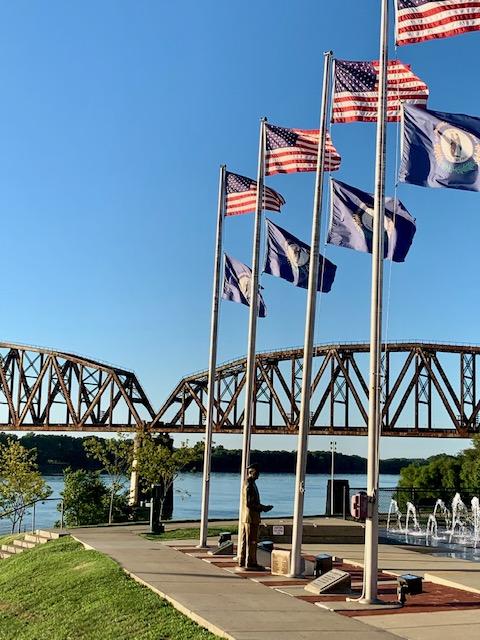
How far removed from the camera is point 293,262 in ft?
73.4

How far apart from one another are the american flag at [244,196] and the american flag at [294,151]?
1.37m

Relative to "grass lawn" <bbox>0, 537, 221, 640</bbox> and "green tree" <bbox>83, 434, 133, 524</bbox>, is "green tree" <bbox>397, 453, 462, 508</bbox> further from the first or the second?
"grass lawn" <bbox>0, 537, 221, 640</bbox>

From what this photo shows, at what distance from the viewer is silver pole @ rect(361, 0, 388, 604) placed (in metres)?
15.8

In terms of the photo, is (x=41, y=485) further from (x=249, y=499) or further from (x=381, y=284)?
(x=381, y=284)

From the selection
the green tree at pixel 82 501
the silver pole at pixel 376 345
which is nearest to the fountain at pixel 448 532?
the silver pole at pixel 376 345

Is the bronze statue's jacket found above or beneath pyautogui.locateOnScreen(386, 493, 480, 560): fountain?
above

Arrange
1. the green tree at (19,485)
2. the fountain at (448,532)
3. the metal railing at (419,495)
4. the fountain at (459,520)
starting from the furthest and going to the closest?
1. the green tree at (19,485)
2. the metal railing at (419,495)
3. the fountain at (459,520)
4. the fountain at (448,532)

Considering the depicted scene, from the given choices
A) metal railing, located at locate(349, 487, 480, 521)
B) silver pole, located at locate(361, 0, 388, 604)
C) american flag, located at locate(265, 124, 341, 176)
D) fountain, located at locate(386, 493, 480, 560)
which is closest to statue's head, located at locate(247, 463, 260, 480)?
silver pole, located at locate(361, 0, 388, 604)

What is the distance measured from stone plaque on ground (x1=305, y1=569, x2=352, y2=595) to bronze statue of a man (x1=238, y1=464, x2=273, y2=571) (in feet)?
8.84

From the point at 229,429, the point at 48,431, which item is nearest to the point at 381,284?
the point at 229,429

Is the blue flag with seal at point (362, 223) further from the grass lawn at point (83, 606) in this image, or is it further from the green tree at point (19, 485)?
the green tree at point (19, 485)

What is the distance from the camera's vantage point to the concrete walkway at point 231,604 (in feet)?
43.7

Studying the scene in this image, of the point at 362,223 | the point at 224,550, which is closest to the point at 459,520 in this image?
the point at 224,550

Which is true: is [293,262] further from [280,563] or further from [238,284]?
[280,563]
